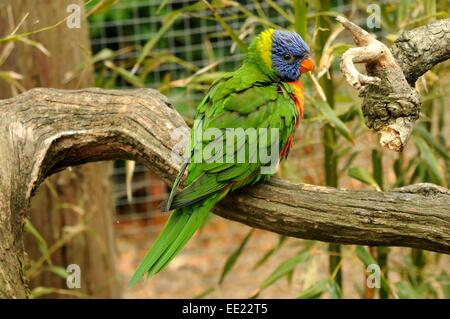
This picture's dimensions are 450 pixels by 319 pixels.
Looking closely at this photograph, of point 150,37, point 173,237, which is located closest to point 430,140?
point 173,237

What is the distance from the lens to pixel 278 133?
1834mm

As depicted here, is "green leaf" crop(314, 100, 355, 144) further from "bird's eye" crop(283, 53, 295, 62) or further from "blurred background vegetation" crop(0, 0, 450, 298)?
"bird's eye" crop(283, 53, 295, 62)

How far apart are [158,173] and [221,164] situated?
20cm

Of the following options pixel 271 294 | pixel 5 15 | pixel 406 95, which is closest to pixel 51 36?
pixel 5 15

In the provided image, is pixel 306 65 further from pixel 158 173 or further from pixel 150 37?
pixel 150 37

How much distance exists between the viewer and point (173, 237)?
1672 millimetres

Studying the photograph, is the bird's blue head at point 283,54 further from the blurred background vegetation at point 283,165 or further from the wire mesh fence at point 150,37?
the wire mesh fence at point 150,37

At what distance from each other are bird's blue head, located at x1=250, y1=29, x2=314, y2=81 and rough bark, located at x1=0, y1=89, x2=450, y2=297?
0.33m

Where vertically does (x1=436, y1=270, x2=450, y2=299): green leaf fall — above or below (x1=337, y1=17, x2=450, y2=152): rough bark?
below

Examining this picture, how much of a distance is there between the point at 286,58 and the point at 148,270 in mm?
730

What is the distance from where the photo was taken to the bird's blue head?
2.02 m

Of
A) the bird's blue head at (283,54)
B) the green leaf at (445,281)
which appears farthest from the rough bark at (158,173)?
the green leaf at (445,281)

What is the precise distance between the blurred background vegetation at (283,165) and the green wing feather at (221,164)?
0.30 meters

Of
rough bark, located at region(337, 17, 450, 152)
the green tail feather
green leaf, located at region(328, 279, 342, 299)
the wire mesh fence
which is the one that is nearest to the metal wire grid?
the wire mesh fence
